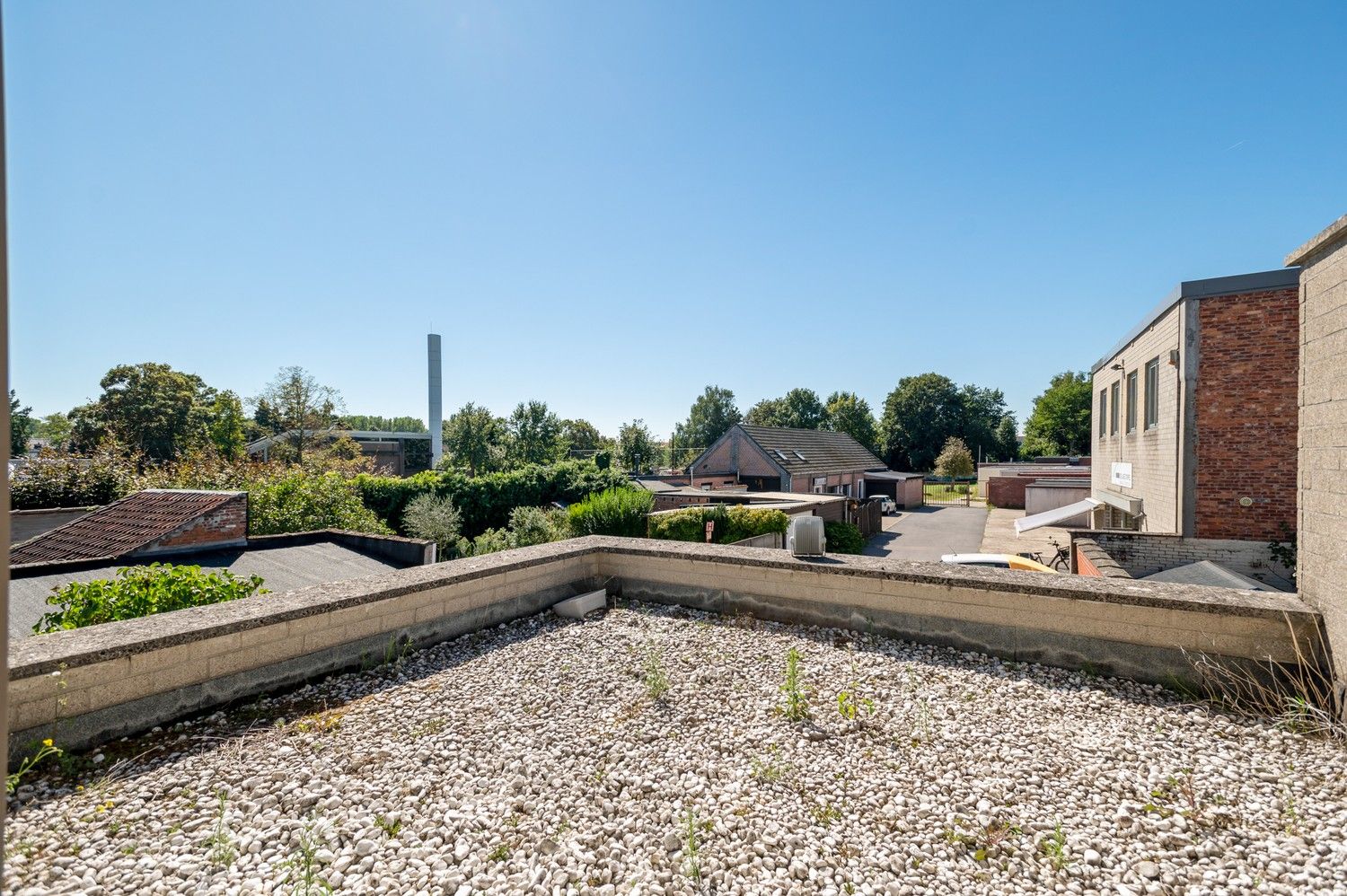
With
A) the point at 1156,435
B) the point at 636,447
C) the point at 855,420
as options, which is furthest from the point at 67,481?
the point at 855,420

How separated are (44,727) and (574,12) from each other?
8.27m

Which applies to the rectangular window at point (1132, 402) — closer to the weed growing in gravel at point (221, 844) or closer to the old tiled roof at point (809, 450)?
the weed growing in gravel at point (221, 844)

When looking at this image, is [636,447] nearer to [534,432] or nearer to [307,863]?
[534,432]

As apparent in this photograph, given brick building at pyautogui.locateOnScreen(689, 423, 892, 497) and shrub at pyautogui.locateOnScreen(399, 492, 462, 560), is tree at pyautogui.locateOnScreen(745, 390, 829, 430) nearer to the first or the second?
brick building at pyautogui.locateOnScreen(689, 423, 892, 497)

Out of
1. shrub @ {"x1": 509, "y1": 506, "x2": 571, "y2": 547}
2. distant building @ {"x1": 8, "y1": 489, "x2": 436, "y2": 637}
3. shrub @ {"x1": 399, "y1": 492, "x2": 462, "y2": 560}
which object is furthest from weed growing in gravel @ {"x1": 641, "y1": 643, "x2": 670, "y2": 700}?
shrub @ {"x1": 399, "y1": 492, "x2": 462, "y2": 560}

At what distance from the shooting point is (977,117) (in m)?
10.0

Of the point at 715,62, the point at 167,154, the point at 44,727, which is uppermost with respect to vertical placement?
the point at 715,62

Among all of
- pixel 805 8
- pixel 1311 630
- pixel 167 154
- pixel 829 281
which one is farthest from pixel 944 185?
pixel 167 154

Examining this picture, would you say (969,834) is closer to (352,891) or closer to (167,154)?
(352,891)

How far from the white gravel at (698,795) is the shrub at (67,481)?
1646cm

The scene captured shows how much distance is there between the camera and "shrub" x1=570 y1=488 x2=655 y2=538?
942cm

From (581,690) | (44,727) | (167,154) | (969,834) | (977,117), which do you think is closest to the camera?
(969,834)

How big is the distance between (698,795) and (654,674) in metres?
1.34

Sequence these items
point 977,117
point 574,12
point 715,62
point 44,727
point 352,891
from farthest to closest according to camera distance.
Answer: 1. point 977,117
2. point 715,62
3. point 574,12
4. point 44,727
5. point 352,891
